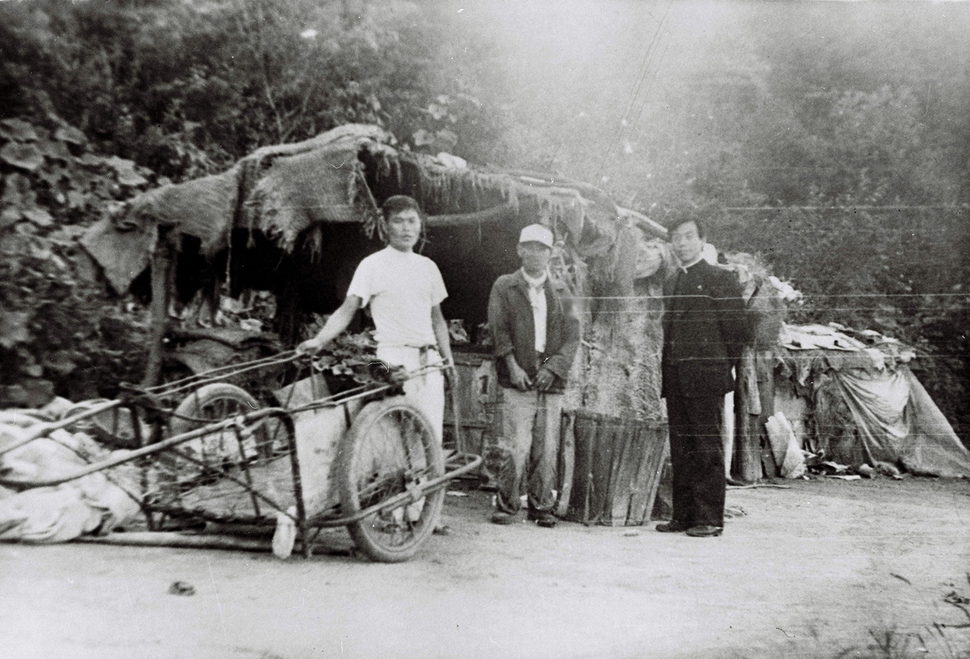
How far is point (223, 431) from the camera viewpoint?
3.25 metres

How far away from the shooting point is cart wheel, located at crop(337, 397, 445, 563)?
3.55 m

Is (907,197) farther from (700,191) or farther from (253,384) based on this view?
(253,384)

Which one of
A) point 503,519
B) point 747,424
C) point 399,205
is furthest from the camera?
point 747,424

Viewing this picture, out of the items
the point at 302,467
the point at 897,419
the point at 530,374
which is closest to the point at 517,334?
the point at 530,374

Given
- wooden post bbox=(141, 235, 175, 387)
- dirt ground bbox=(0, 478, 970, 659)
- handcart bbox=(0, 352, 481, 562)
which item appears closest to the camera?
dirt ground bbox=(0, 478, 970, 659)

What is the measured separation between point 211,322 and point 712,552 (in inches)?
165

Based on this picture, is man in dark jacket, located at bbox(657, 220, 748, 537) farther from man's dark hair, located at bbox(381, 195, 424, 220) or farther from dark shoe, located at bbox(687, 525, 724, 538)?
man's dark hair, located at bbox(381, 195, 424, 220)

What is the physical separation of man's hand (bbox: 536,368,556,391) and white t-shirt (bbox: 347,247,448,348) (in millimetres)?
930

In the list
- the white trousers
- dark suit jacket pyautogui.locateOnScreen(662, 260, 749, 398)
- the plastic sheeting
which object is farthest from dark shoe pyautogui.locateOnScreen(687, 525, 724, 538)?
the plastic sheeting

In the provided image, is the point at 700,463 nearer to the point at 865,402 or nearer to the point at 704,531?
the point at 704,531

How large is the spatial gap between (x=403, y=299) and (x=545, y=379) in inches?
48.8

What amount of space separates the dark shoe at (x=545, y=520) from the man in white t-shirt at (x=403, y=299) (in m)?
1.03

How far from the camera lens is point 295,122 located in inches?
242

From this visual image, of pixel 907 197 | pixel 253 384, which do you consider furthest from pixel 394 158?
pixel 907 197
